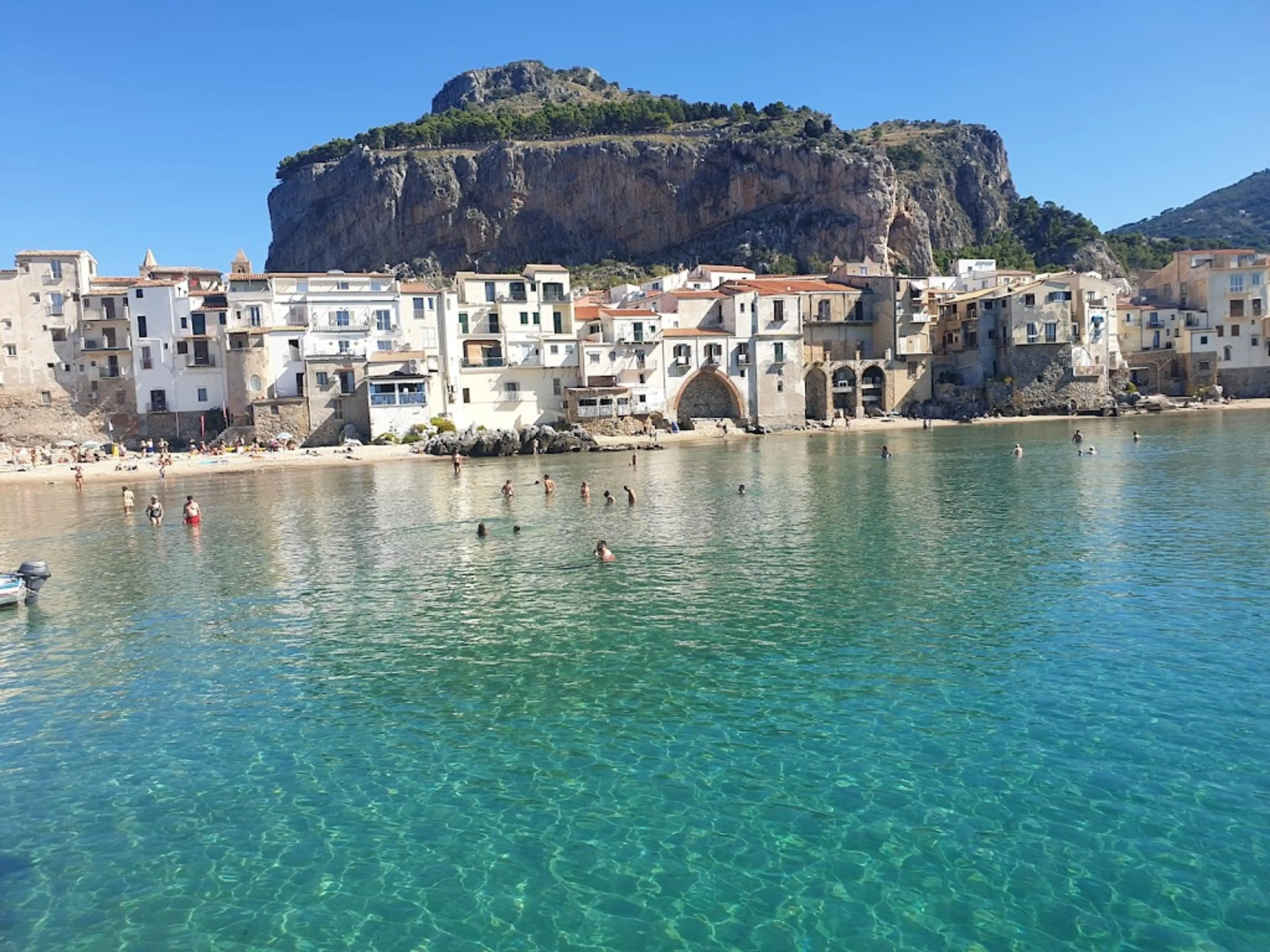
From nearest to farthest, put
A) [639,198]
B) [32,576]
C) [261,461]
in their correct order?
[32,576] → [261,461] → [639,198]

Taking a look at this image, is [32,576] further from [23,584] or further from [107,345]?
[107,345]

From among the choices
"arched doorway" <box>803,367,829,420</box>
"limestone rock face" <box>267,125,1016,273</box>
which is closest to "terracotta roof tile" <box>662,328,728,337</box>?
"arched doorway" <box>803,367,829,420</box>

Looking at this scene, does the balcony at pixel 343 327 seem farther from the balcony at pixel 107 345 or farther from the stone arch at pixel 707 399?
the stone arch at pixel 707 399

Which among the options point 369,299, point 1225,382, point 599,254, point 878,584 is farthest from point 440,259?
point 878,584

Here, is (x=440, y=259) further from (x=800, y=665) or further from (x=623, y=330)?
(x=800, y=665)

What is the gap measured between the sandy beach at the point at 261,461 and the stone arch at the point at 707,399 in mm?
3939

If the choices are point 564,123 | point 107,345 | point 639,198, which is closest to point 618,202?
point 639,198

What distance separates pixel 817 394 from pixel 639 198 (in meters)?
71.5

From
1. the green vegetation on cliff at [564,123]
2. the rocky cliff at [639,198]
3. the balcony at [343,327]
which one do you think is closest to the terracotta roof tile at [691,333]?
the balcony at [343,327]

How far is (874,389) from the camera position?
88.0 m

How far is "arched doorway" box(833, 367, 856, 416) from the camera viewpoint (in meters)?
86.7

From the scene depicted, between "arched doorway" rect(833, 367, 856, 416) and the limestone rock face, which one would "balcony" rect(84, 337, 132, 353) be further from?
the limestone rock face

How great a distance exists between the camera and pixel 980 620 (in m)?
18.5

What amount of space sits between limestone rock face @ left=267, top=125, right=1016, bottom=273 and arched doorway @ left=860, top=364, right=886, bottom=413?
52489 mm
